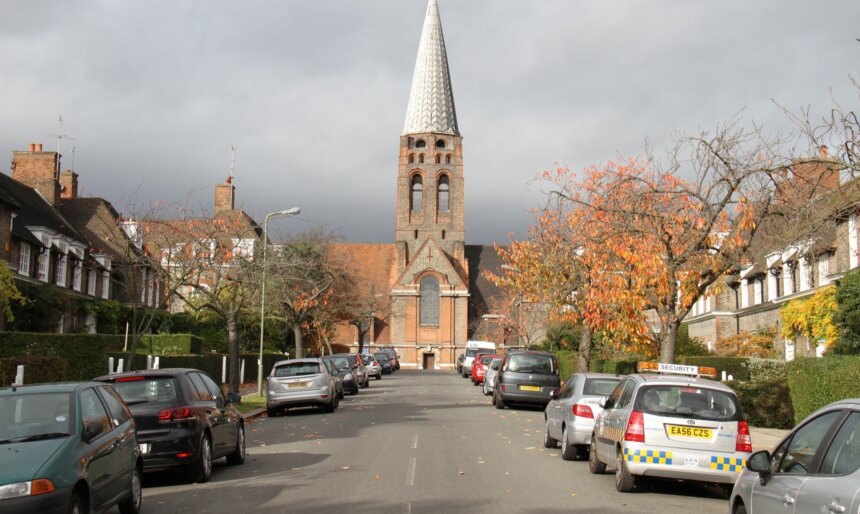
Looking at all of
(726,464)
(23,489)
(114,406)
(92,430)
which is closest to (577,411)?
(726,464)

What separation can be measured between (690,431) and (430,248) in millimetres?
76034

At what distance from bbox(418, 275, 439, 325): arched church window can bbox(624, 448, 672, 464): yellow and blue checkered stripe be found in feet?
248

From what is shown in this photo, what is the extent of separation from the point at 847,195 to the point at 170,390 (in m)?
11.0

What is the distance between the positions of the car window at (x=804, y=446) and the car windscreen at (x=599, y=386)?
8384 millimetres

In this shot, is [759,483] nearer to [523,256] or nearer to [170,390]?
[170,390]

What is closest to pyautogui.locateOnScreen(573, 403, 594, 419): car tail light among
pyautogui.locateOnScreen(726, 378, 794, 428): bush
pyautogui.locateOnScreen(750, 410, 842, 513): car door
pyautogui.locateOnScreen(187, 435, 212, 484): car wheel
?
pyautogui.locateOnScreen(187, 435, 212, 484): car wheel

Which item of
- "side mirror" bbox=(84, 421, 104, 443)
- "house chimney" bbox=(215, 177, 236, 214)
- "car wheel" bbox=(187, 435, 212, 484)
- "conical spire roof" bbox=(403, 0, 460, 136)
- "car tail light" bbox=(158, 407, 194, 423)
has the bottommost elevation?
"car wheel" bbox=(187, 435, 212, 484)

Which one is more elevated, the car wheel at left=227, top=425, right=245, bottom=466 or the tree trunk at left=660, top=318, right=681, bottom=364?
the tree trunk at left=660, top=318, right=681, bottom=364

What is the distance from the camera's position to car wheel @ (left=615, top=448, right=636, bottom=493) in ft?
36.2

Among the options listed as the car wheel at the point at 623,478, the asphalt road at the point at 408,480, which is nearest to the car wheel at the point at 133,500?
the asphalt road at the point at 408,480

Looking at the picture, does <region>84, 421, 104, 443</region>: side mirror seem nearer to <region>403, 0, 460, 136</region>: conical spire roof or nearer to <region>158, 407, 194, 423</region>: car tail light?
<region>158, 407, 194, 423</region>: car tail light

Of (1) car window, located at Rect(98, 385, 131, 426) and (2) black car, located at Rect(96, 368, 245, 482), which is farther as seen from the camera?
(2) black car, located at Rect(96, 368, 245, 482)

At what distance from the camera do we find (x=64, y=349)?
958 inches

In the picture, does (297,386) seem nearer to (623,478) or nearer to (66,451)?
(623,478)
